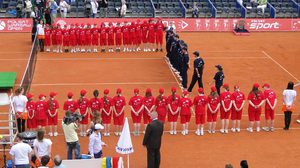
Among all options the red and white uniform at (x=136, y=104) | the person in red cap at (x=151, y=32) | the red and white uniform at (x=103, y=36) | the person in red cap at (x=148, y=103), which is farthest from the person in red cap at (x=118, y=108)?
the person in red cap at (x=151, y=32)

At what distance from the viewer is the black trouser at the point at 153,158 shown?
16.3 m

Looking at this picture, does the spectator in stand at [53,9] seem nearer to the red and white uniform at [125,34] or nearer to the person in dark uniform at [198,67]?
the red and white uniform at [125,34]

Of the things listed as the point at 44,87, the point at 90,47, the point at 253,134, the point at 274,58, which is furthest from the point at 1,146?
the point at 274,58

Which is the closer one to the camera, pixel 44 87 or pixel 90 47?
pixel 44 87

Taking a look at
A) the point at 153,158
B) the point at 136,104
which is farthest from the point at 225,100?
the point at 153,158

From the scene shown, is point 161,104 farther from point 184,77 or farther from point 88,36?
point 88,36

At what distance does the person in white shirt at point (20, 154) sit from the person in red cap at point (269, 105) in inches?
342

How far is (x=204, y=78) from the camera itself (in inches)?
1043

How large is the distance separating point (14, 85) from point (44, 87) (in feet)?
4.38

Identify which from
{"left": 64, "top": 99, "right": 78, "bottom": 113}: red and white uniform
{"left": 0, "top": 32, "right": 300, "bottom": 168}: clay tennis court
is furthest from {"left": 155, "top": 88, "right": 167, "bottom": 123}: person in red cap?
{"left": 64, "top": 99, "right": 78, "bottom": 113}: red and white uniform

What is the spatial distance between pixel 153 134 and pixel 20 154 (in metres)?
3.72

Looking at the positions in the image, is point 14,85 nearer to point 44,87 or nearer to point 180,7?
point 44,87

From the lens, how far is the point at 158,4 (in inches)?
1522

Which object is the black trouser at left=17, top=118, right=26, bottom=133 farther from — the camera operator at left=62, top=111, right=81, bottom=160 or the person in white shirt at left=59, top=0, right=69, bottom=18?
the person in white shirt at left=59, top=0, right=69, bottom=18
